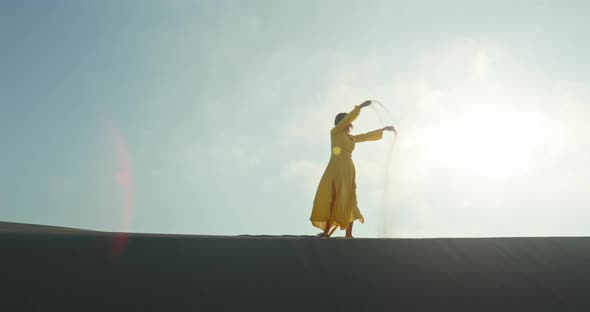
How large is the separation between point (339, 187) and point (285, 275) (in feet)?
12.6

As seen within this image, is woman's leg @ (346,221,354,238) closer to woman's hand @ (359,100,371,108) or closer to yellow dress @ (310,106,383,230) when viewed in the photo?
yellow dress @ (310,106,383,230)

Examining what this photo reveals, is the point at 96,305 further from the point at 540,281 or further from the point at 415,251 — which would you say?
the point at 540,281

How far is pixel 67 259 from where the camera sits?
A: 359 centimetres

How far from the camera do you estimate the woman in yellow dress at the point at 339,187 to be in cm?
755

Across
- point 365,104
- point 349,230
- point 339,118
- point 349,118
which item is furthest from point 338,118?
point 349,230

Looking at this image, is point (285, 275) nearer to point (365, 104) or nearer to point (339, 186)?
point (339, 186)

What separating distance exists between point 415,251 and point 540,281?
102cm

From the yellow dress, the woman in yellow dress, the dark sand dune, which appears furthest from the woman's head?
the dark sand dune

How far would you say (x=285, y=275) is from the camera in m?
3.80

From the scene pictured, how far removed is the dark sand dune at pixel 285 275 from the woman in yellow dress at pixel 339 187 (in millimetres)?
2753

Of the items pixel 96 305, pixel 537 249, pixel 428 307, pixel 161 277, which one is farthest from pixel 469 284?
pixel 96 305

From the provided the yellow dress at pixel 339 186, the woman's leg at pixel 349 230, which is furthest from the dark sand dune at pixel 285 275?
the woman's leg at pixel 349 230

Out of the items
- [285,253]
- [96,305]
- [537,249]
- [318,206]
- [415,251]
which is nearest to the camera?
[96,305]

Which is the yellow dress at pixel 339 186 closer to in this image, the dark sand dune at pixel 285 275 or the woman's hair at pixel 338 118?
the woman's hair at pixel 338 118
